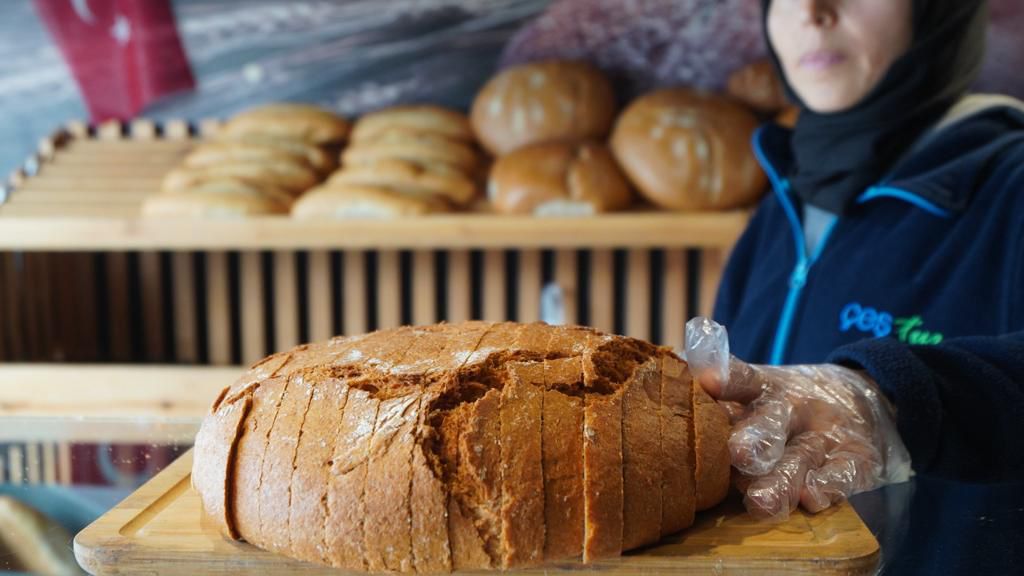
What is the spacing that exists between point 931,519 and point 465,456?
51 cm

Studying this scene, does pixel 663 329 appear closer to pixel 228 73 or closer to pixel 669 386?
pixel 228 73

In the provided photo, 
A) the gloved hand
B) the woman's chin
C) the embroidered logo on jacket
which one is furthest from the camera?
the woman's chin

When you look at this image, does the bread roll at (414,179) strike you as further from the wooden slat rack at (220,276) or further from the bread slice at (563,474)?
the bread slice at (563,474)

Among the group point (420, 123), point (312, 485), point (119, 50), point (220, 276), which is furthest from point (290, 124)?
point (312, 485)

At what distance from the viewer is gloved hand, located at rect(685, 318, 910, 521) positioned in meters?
0.84

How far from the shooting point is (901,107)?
4.77ft

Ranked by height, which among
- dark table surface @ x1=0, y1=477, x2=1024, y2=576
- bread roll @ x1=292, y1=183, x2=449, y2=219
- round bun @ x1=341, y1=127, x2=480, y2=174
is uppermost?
round bun @ x1=341, y1=127, x2=480, y2=174

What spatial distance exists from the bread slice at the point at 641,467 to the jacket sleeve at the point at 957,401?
306 millimetres

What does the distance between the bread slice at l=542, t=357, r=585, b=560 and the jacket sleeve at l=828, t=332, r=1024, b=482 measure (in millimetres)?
393

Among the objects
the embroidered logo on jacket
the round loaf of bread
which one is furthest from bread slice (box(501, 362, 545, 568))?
the embroidered logo on jacket

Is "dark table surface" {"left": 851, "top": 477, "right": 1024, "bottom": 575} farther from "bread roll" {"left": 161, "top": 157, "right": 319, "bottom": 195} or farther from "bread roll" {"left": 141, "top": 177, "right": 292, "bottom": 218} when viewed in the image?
"bread roll" {"left": 161, "top": 157, "right": 319, "bottom": 195}

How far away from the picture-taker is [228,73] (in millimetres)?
3174

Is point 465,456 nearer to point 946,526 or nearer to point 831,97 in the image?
point 946,526

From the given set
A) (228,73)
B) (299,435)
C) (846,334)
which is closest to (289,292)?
(228,73)
